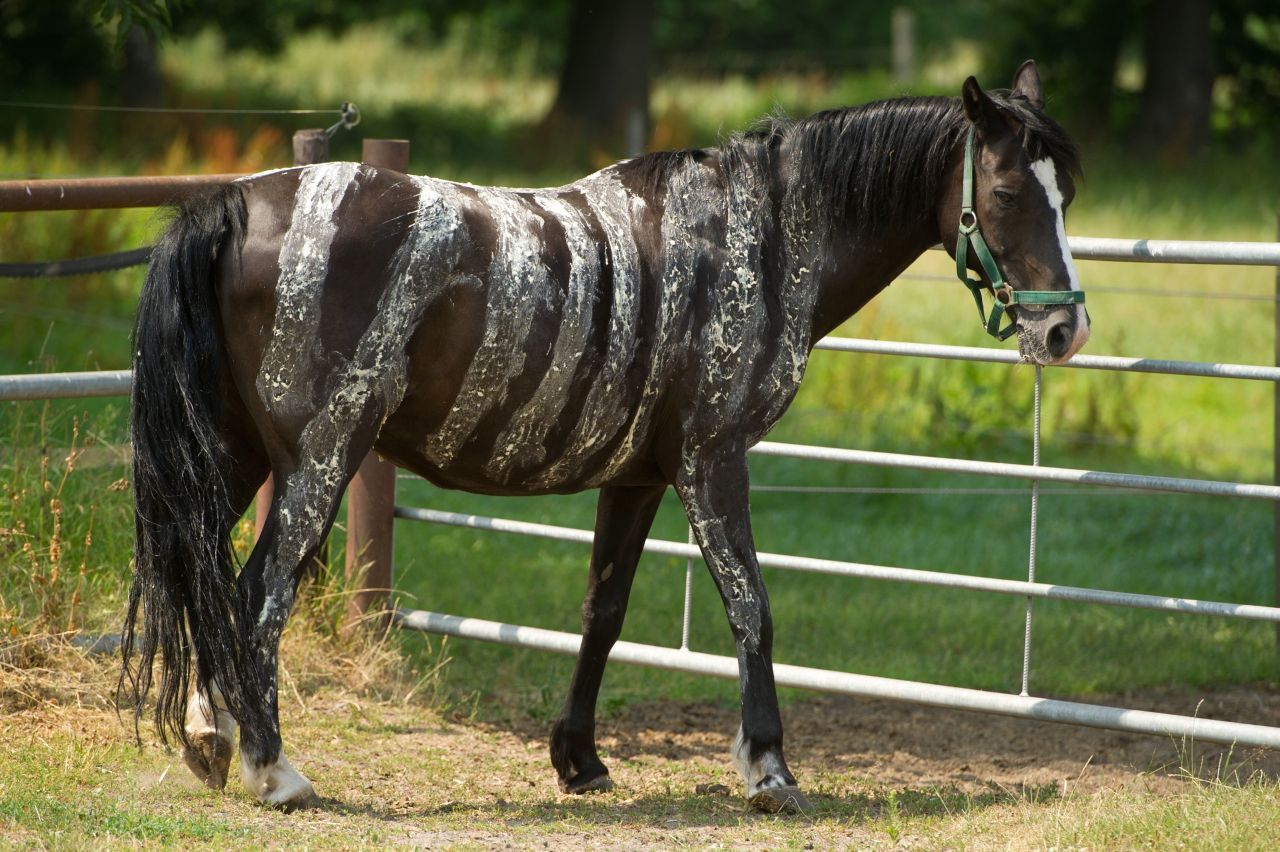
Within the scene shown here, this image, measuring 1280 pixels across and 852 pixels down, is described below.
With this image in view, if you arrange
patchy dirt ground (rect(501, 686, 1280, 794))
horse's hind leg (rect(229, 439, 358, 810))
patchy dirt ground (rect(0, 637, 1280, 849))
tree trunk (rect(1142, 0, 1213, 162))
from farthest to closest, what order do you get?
1. tree trunk (rect(1142, 0, 1213, 162))
2. patchy dirt ground (rect(501, 686, 1280, 794))
3. horse's hind leg (rect(229, 439, 358, 810))
4. patchy dirt ground (rect(0, 637, 1280, 849))

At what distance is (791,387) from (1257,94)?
19.4 metres

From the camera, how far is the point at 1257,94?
20922 mm

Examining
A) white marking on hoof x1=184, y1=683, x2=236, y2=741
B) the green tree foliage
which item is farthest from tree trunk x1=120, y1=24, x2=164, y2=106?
white marking on hoof x1=184, y1=683, x2=236, y2=741

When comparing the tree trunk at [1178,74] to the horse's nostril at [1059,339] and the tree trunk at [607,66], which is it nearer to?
the tree trunk at [607,66]

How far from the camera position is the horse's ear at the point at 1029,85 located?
416cm

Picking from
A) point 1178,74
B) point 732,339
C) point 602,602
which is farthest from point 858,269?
point 1178,74

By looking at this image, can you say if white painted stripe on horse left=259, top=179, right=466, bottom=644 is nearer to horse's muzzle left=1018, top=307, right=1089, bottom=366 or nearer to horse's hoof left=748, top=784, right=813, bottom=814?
horse's hoof left=748, top=784, right=813, bottom=814

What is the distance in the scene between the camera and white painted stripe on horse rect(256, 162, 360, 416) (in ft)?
11.9

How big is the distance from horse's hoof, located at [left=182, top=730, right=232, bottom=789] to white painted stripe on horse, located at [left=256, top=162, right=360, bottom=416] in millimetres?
941

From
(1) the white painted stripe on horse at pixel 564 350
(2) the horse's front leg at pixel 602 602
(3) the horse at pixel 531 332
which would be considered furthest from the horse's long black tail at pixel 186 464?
(2) the horse's front leg at pixel 602 602

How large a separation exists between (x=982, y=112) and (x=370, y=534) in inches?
107

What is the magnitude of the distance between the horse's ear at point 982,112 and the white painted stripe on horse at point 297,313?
169cm

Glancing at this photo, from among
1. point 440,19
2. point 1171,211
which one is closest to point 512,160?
point 440,19

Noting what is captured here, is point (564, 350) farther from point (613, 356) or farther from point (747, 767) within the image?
point (747, 767)
